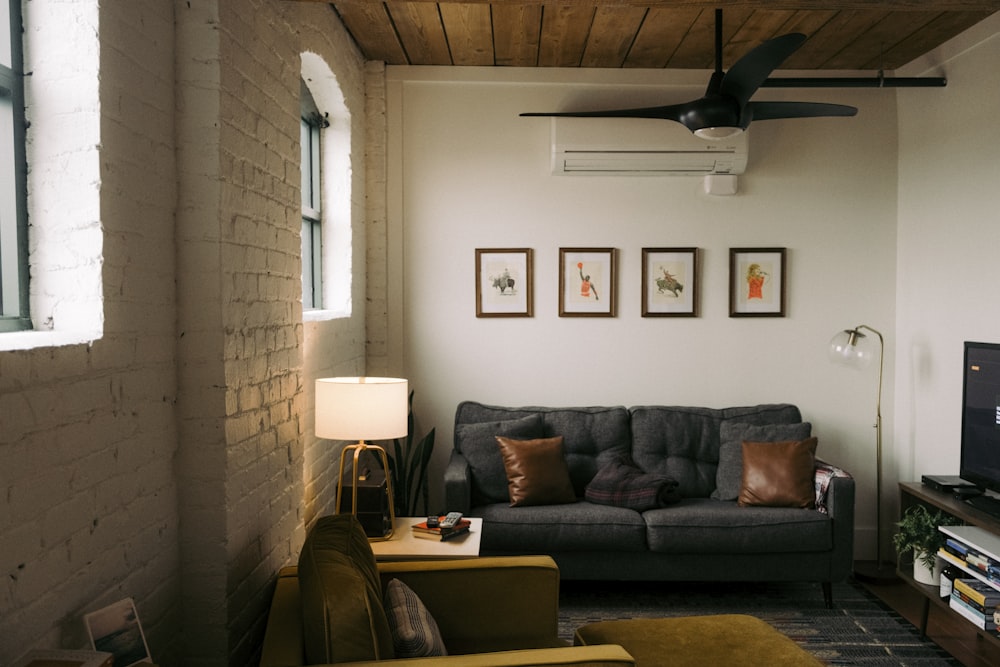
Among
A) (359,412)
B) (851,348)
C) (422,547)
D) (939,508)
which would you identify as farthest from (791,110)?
(422,547)

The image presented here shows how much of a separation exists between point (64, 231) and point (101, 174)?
15 cm

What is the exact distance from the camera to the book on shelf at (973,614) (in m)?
3.19

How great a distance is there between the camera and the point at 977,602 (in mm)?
3244

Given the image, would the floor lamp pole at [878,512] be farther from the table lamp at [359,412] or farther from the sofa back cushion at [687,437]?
the table lamp at [359,412]

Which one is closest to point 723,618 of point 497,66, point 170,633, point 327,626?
point 327,626

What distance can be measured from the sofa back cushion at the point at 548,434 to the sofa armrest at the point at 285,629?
1.90 m

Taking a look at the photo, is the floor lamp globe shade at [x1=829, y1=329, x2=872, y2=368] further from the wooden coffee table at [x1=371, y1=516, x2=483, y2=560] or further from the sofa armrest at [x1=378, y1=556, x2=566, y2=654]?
the sofa armrest at [x1=378, y1=556, x2=566, y2=654]

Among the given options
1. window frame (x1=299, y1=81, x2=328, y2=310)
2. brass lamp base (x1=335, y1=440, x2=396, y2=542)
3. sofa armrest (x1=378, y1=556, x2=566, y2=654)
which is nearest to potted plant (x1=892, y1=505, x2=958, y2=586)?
→ sofa armrest (x1=378, y1=556, x2=566, y2=654)

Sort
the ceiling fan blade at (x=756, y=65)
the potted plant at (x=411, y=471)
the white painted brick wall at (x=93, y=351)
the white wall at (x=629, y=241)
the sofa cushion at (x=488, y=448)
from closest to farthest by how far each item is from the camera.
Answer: the white painted brick wall at (x=93, y=351) < the ceiling fan blade at (x=756, y=65) < the sofa cushion at (x=488, y=448) < the potted plant at (x=411, y=471) < the white wall at (x=629, y=241)

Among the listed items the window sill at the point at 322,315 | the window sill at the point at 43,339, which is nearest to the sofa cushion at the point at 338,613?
the window sill at the point at 43,339

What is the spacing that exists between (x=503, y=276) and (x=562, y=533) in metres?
1.61

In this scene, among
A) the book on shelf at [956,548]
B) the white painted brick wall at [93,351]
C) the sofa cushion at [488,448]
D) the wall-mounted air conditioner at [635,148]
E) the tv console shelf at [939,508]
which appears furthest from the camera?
the wall-mounted air conditioner at [635,148]

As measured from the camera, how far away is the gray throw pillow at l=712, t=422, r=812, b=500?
4320 mm

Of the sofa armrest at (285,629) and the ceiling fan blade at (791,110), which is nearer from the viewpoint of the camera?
the sofa armrest at (285,629)
